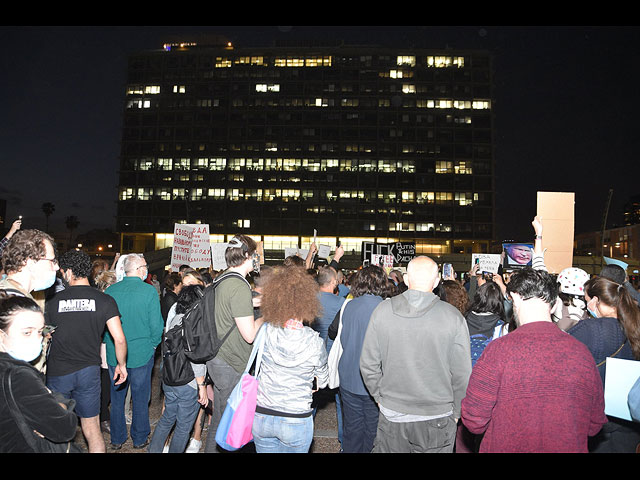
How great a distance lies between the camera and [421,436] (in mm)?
3299

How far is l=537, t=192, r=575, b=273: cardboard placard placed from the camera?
705 centimetres

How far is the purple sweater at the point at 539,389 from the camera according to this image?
232 cm

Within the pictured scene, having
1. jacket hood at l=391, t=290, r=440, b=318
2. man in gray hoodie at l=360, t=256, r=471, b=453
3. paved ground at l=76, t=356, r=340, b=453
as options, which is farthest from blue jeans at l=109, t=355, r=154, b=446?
jacket hood at l=391, t=290, r=440, b=318

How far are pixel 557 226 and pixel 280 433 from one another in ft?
20.5

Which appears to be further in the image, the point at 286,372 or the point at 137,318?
the point at 137,318

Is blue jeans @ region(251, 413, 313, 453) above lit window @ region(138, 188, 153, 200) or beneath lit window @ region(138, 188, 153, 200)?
beneath

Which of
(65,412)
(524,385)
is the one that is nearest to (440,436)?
(524,385)

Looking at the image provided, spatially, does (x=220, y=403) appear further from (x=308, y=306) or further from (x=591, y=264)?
(x=591, y=264)

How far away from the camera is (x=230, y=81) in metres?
75.1

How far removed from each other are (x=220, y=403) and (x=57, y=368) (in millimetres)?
1732

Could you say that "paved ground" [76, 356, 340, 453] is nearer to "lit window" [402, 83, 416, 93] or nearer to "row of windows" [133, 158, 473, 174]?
"row of windows" [133, 158, 473, 174]

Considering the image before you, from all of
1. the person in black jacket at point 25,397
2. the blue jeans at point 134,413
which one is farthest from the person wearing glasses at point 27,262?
the blue jeans at point 134,413

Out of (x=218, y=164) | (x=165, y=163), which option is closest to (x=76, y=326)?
(x=218, y=164)

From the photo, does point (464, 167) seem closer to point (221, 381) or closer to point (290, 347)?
point (221, 381)
